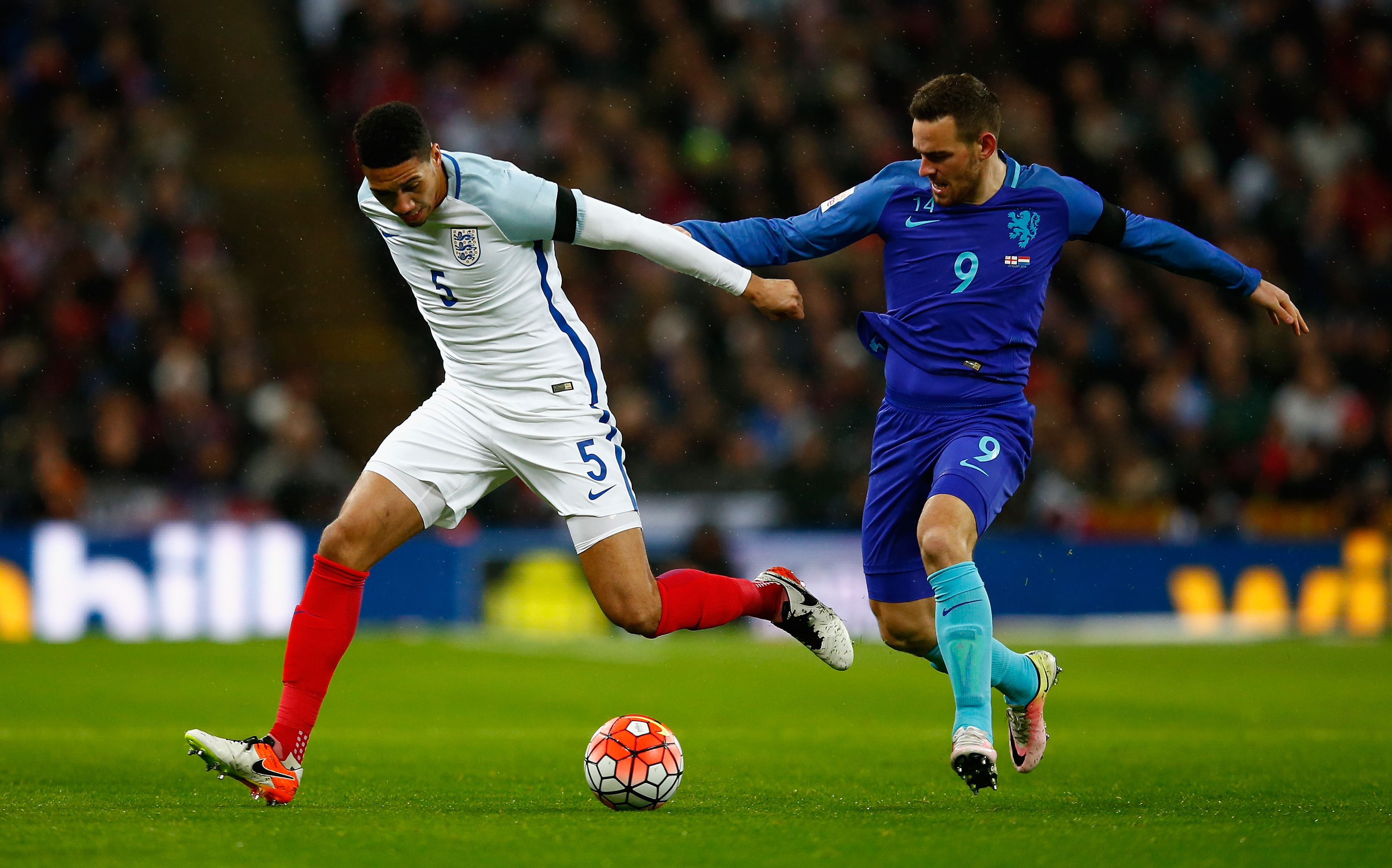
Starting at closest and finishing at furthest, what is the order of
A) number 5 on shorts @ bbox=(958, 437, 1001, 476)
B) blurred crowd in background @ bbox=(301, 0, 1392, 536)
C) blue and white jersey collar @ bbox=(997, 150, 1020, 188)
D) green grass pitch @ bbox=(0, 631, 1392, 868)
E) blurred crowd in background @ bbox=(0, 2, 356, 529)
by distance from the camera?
green grass pitch @ bbox=(0, 631, 1392, 868) → number 5 on shorts @ bbox=(958, 437, 1001, 476) → blue and white jersey collar @ bbox=(997, 150, 1020, 188) → blurred crowd in background @ bbox=(0, 2, 356, 529) → blurred crowd in background @ bbox=(301, 0, 1392, 536)

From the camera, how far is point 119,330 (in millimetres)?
15688

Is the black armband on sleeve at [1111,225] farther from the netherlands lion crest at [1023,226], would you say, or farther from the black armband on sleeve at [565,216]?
the black armband on sleeve at [565,216]

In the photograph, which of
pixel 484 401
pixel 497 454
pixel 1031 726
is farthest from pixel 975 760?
pixel 484 401

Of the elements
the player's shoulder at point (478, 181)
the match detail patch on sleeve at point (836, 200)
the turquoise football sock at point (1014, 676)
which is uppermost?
the match detail patch on sleeve at point (836, 200)

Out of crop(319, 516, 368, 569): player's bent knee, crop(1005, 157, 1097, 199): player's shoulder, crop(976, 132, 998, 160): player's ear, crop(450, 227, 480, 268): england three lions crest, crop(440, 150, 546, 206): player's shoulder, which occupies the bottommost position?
crop(319, 516, 368, 569): player's bent knee

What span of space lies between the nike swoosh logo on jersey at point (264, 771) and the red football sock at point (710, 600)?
1434 mm

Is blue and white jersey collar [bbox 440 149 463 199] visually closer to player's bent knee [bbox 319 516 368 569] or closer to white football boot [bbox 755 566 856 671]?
player's bent knee [bbox 319 516 368 569]

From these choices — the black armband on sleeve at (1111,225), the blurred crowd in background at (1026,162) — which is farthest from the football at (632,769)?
the blurred crowd in background at (1026,162)

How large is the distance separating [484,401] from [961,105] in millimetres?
1984

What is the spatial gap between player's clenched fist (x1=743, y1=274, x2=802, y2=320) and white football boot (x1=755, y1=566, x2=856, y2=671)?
1400mm

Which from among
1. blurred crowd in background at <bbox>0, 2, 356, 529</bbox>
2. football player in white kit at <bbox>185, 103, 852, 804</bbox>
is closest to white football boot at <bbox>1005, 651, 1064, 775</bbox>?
football player in white kit at <bbox>185, 103, 852, 804</bbox>

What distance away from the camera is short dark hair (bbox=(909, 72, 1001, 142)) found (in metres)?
5.94

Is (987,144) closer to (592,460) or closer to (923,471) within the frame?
(923,471)

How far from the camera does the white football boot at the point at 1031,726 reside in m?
6.52
